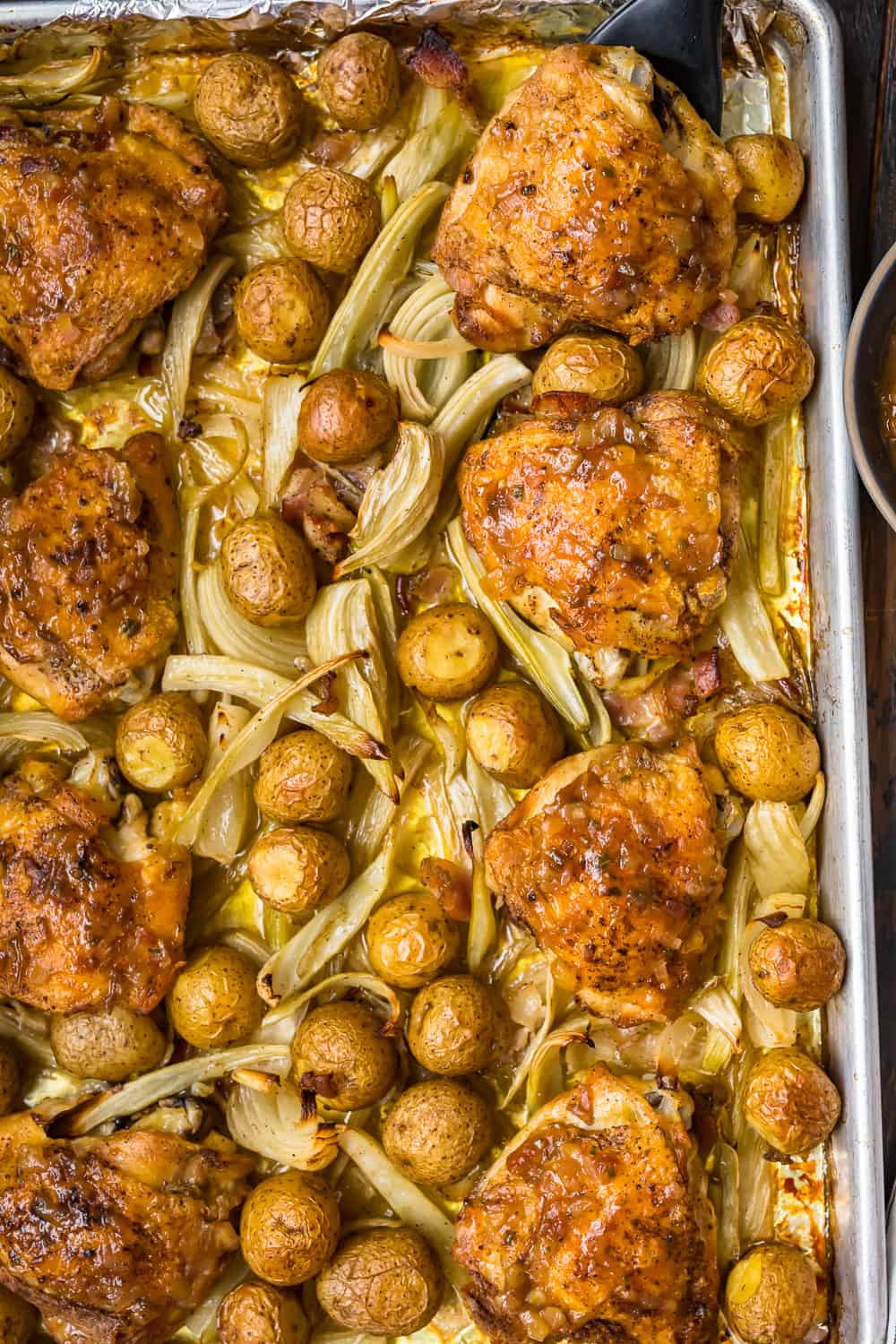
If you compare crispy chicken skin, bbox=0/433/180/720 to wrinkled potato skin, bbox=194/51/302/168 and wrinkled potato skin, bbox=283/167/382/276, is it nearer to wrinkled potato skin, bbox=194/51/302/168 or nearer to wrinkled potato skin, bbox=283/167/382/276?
wrinkled potato skin, bbox=283/167/382/276

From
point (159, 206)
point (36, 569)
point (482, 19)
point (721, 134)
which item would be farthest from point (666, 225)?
point (36, 569)

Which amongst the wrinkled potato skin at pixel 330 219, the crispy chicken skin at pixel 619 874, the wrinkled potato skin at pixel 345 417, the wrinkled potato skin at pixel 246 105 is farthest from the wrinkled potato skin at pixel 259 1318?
the wrinkled potato skin at pixel 246 105

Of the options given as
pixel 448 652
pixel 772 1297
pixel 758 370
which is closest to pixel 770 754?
pixel 448 652

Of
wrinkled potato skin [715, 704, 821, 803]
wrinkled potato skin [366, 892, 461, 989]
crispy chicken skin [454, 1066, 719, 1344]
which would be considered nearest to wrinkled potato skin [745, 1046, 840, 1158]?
crispy chicken skin [454, 1066, 719, 1344]

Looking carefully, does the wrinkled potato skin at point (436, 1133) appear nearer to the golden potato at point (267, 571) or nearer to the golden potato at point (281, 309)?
the golden potato at point (267, 571)

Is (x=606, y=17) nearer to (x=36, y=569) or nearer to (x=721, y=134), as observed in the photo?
(x=721, y=134)

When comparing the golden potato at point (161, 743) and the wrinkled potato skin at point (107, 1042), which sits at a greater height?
the golden potato at point (161, 743)
